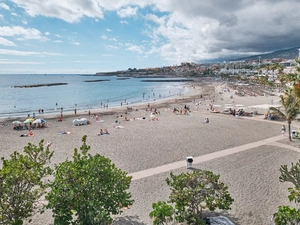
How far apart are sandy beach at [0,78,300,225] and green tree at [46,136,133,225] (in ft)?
8.31

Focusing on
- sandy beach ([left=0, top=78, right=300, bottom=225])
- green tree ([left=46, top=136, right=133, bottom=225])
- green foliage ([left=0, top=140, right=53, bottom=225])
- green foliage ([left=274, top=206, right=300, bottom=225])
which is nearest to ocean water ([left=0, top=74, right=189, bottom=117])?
sandy beach ([left=0, top=78, right=300, bottom=225])

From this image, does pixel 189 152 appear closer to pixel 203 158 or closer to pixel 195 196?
pixel 203 158

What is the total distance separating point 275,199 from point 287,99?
11653mm

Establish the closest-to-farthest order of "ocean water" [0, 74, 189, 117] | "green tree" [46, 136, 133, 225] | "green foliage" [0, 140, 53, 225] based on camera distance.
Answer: "green foliage" [0, 140, 53, 225]
"green tree" [46, 136, 133, 225]
"ocean water" [0, 74, 189, 117]

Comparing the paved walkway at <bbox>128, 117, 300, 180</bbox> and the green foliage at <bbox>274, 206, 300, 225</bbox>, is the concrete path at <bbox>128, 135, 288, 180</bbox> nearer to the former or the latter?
the paved walkway at <bbox>128, 117, 300, 180</bbox>

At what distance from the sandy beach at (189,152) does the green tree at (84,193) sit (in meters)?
2.53

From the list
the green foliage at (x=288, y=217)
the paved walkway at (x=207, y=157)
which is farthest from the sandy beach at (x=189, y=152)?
the green foliage at (x=288, y=217)

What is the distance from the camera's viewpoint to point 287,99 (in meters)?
19.5

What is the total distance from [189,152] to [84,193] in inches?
443

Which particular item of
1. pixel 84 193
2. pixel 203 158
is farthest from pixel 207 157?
pixel 84 193

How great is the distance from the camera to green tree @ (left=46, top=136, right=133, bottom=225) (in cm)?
665

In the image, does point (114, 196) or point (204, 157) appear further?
point (204, 157)

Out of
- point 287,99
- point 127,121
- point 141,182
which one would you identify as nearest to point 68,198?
point 141,182

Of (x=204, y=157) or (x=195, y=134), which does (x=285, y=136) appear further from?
(x=204, y=157)
